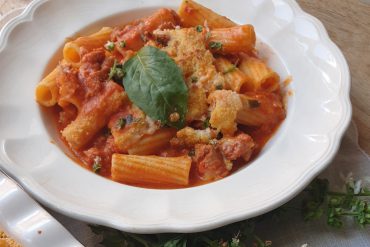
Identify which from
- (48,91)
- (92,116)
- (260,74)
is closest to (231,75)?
(260,74)

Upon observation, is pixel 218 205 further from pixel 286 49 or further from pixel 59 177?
pixel 286 49

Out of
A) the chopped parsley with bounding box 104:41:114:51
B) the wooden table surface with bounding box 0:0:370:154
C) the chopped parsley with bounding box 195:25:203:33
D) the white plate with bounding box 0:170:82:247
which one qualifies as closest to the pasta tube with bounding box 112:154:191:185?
the white plate with bounding box 0:170:82:247

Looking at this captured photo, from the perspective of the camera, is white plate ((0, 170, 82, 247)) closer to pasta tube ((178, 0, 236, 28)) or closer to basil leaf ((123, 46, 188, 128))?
basil leaf ((123, 46, 188, 128))

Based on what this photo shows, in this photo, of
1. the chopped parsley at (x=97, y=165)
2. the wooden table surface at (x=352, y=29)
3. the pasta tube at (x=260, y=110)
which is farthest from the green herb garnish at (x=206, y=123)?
the wooden table surface at (x=352, y=29)

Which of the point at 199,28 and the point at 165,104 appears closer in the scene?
the point at 165,104

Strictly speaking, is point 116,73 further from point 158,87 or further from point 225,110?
point 225,110

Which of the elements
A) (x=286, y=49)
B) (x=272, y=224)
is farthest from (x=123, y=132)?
(x=286, y=49)

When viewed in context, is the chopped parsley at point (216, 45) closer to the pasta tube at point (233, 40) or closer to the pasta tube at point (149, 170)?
the pasta tube at point (233, 40)

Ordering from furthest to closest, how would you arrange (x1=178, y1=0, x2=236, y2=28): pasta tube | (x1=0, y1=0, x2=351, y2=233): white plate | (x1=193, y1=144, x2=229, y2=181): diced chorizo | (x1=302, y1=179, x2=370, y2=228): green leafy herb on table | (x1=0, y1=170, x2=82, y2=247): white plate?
(x1=178, y1=0, x2=236, y2=28): pasta tube → (x1=193, y1=144, x2=229, y2=181): diced chorizo → (x1=302, y1=179, x2=370, y2=228): green leafy herb on table → (x1=0, y1=0, x2=351, y2=233): white plate → (x1=0, y1=170, x2=82, y2=247): white plate
